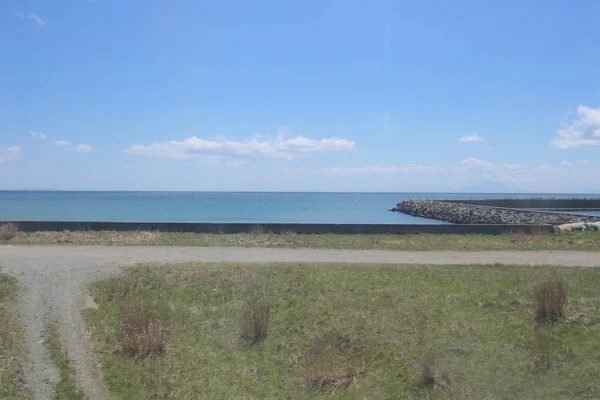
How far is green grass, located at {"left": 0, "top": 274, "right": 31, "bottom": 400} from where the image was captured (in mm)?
7250

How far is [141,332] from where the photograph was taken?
905 cm

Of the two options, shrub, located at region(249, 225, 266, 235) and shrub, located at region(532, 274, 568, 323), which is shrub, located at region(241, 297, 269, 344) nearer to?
shrub, located at region(532, 274, 568, 323)

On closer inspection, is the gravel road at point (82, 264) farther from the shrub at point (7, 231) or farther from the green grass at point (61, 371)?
the shrub at point (7, 231)

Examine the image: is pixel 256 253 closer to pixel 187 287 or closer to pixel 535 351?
pixel 187 287

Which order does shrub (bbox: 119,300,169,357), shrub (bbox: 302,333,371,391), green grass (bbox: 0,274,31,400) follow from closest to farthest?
1. green grass (bbox: 0,274,31,400)
2. shrub (bbox: 302,333,371,391)
3. shrub (bbox: 119,300,169,357)

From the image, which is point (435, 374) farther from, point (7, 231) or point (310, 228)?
point (7, 231)

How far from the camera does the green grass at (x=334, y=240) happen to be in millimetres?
19812

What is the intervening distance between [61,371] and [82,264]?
7.41 meters

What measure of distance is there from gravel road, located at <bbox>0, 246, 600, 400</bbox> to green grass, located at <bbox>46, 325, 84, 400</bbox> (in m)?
0.09

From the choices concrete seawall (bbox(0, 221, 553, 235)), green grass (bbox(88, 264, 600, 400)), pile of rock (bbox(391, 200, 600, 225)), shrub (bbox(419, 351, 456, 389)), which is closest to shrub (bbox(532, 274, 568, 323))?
green grass (bbox(88, 264, 600, 400))

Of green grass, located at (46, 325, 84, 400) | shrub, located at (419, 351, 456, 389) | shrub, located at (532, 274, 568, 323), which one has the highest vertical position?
shrub, located at (532, 274, 568, 323)

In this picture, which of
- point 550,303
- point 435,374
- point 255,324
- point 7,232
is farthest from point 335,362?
point 7,232

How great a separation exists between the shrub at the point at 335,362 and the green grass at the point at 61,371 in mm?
3084

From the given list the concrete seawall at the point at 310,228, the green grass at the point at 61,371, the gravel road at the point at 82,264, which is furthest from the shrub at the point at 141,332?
the concrete seawall at the point at 310,228
